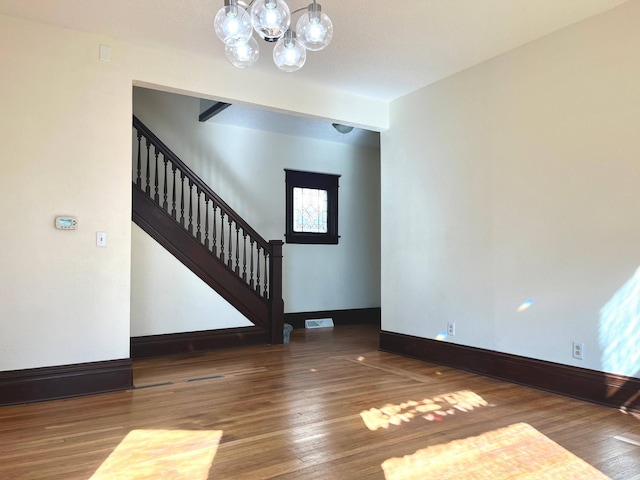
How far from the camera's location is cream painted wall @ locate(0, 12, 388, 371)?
11.4 ft

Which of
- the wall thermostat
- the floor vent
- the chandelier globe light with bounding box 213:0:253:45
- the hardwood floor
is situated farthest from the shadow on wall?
the floor vent

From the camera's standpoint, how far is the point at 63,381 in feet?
11.6

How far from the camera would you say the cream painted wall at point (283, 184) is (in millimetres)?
6430

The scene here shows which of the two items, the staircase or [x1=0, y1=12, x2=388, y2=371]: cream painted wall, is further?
the staircase

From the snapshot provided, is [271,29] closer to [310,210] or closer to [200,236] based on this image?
[200,236]

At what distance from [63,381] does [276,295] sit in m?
2.88

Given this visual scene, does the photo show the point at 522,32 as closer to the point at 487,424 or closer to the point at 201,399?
the point at 487,424

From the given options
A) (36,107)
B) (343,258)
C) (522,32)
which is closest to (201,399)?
(36,107)

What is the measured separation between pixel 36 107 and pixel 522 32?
13.1ft

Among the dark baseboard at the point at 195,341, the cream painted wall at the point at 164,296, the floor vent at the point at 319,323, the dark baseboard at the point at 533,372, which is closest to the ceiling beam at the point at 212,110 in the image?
the cream painted wall at the point at 164,296

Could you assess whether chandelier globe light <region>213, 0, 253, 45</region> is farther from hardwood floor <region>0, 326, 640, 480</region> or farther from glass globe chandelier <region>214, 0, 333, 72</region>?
hardwood floor <region>0, 326, 640, 480</region>

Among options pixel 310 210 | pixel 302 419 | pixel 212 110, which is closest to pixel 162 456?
pixel 302 419

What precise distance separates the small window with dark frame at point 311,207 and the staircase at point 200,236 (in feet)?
3.59

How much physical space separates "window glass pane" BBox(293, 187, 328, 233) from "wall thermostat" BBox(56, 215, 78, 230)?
13.3 feet
